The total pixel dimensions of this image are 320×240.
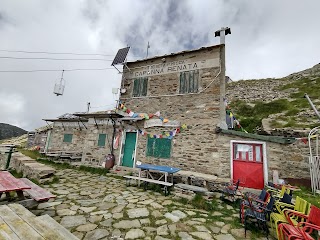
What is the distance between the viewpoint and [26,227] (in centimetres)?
235

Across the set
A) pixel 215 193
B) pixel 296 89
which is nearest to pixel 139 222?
pixel 215 193

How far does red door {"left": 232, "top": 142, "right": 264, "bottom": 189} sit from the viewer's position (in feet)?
24.7

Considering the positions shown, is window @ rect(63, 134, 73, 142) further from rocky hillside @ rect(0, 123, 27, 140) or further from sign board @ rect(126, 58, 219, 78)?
rocky hillside @ rect(0, 123, 27, 140)

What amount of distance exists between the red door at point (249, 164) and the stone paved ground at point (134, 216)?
2.63 metres

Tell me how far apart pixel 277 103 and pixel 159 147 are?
1503 cm

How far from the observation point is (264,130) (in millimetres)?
11672

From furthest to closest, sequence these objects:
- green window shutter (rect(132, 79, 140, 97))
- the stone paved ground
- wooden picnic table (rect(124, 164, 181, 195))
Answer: green window shutter (rect(132, 79, 140, 97)) → wooden picnic table (rect(124, 164, 181, 195)) → the stone paved ground

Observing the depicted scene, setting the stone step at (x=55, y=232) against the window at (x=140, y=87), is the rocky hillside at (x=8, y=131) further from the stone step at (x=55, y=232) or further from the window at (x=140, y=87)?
the stone step at (x=55, y=232)

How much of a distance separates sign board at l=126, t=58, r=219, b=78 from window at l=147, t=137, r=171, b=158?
4.27m

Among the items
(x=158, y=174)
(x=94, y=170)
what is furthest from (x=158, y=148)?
(x=94, y=170)

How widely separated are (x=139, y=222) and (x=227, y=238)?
196 centimetres

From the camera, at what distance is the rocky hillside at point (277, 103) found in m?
11.9

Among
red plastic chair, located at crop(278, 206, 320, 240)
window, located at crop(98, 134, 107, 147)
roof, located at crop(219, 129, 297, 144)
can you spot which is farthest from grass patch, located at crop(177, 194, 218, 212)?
window, located at crop(98, 134, 107, 147)

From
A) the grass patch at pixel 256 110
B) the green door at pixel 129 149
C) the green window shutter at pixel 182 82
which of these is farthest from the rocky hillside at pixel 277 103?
the green door at pixel 129 149
